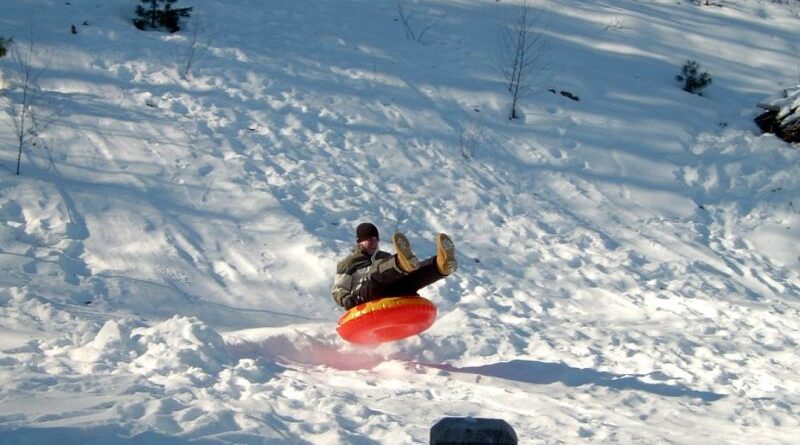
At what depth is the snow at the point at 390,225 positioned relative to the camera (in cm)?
530

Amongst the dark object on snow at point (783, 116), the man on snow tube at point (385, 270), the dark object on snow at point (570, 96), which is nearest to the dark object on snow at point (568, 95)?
the dark object on snow at point (570, 96)

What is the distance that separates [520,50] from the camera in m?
12.7

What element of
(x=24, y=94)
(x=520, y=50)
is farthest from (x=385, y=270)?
(x=520, y=50)

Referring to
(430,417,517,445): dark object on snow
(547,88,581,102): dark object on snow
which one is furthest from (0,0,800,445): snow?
(430,417,517,445): dark object on snow

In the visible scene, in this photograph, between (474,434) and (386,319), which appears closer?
(474,434)

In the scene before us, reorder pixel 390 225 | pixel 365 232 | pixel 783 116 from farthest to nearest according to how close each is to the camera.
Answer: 1. pixel 783 116
2. pixel 390 225
3. pixel 365 232

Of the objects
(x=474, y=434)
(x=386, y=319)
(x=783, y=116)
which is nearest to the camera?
(x=474, y=434)

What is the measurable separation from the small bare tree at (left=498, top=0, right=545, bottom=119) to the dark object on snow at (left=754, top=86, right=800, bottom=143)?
3192mm

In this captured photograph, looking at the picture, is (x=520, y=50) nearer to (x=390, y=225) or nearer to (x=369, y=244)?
(x=390, y=225)

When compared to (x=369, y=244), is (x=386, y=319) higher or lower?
lower

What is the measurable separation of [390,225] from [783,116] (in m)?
5.99

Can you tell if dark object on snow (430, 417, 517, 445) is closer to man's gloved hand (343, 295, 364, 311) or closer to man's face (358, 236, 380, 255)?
man's gloved hand (343, 295, 364, 311)

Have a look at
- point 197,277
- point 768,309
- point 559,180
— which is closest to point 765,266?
point 768,309

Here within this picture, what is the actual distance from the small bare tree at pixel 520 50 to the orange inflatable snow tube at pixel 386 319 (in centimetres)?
571
